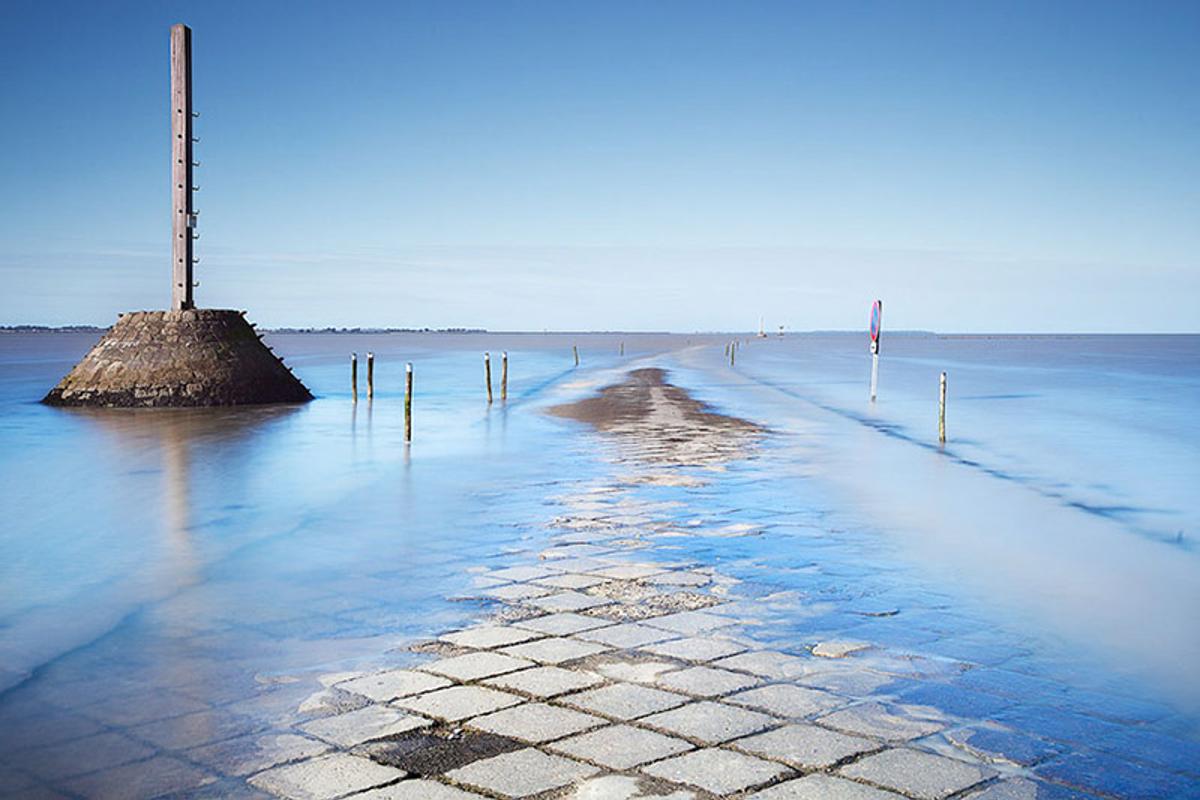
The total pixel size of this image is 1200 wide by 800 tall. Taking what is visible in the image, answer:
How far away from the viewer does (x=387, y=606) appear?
798 cm

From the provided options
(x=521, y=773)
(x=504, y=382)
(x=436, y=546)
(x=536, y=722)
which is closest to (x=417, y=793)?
(x=521, y=773)

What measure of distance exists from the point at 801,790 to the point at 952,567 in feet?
18.7

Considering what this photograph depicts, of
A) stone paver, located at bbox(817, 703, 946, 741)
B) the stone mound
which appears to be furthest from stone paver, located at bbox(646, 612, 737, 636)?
the stone mound

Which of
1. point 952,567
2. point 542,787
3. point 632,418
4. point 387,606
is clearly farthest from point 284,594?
point 632,418

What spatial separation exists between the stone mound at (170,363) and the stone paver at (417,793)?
2579 centimetres

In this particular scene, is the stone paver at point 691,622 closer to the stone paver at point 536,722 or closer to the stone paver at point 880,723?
the stone paver at point 880,723

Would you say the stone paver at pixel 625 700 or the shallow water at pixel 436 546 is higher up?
the stone paver at pixel 625 700

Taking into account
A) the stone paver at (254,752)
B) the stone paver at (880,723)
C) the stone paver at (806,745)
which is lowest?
the stone paver at (254,752)

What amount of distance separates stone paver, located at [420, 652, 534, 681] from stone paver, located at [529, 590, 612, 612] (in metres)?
1.22

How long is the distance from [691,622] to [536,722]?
223 cm

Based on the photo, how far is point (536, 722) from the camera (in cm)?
525

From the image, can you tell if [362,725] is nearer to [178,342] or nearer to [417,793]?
[417,793]

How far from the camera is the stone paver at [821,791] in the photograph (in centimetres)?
442

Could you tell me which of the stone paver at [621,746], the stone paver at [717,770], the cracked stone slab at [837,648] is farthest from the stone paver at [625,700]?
the cracked stone slab at [837,648]
